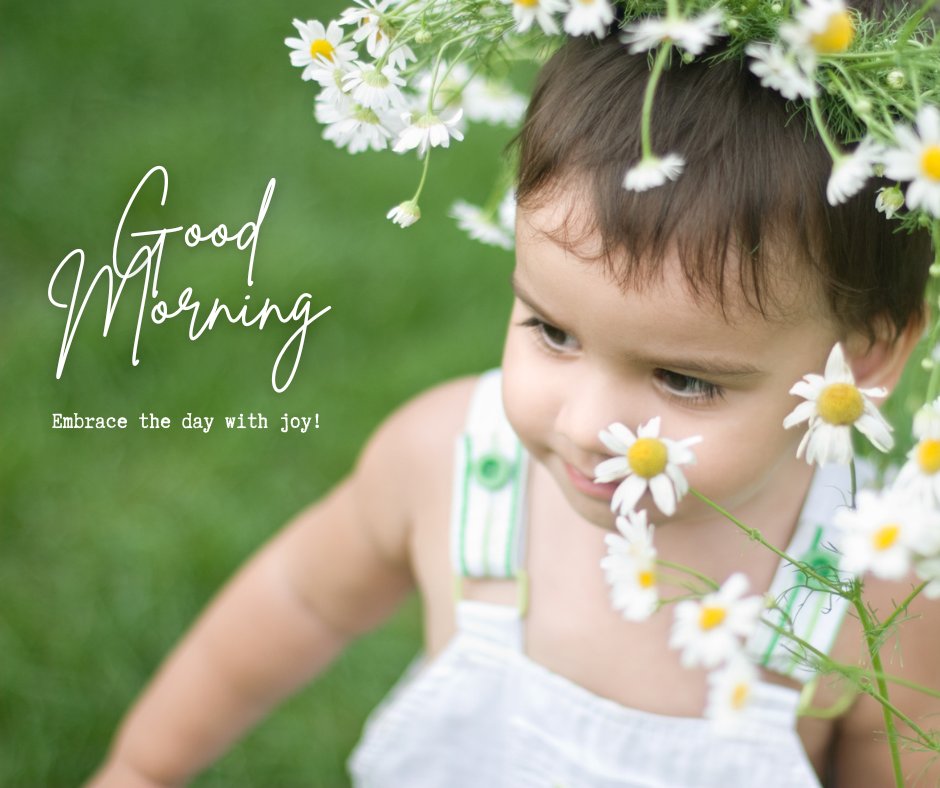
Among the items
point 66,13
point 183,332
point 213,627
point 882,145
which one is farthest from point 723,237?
point 66,13

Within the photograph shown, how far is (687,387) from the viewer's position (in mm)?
956

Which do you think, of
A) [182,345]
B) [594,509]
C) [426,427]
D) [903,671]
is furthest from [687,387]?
[182,345]

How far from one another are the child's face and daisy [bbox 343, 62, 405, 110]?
0.16 meters

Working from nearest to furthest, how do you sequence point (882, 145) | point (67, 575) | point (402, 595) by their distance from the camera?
1. point (882, 145)
2. point (402, 595)
3. point (67, 575)

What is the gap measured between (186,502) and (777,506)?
122 centimetres

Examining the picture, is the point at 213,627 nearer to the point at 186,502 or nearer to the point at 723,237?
the point at 186,502

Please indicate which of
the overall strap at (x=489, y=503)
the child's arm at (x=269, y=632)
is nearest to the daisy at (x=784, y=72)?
the overall strap at (x=489, y=503)

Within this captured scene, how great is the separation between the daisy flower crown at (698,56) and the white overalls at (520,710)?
1.33ft

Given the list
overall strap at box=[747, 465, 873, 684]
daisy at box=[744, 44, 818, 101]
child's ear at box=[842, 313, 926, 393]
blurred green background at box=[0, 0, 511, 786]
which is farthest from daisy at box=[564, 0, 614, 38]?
blurred green background at box=[0, 0, 511, 786]

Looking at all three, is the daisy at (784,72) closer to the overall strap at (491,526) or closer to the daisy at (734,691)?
the daisy at (734,691)

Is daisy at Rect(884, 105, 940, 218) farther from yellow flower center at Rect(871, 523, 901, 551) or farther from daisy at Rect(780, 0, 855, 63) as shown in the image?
yellow flower center at Rect(871, 523, 901, 551)

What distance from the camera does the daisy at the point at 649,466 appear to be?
795 mm

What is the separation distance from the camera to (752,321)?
91cm

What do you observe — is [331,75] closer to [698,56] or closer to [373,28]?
[373,28]
